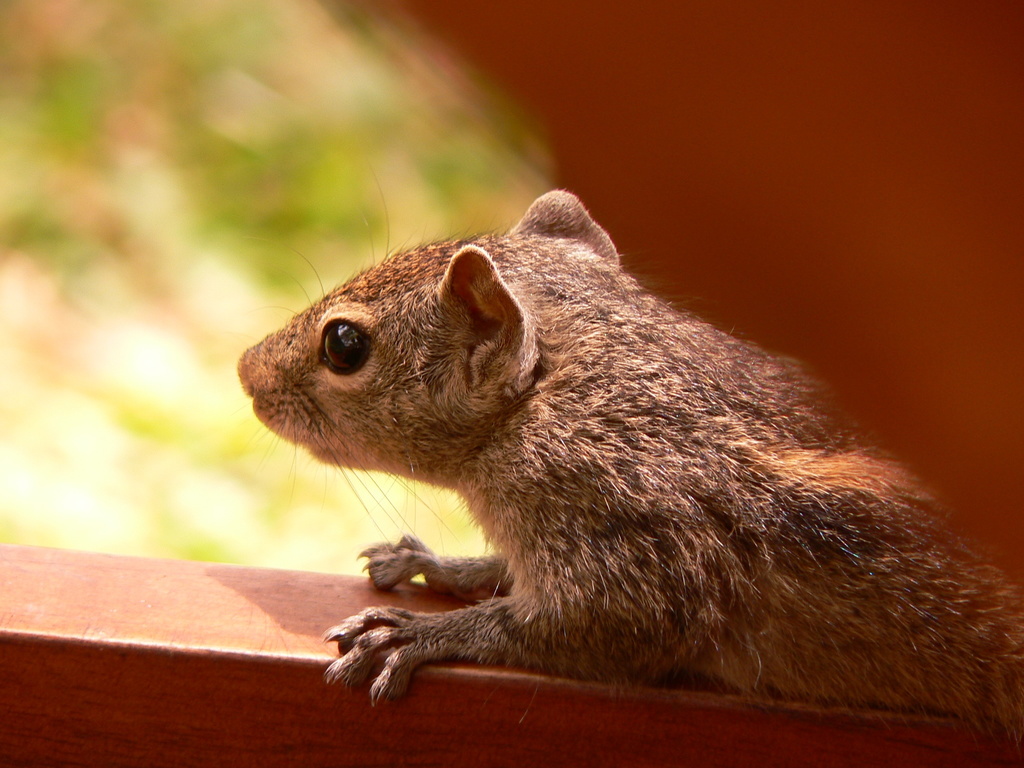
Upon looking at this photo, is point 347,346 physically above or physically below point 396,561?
above

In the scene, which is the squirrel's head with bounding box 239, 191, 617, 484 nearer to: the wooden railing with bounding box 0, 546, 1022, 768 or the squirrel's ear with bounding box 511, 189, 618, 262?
the squirrel's ear with bounding box 511, 189, 618, 262

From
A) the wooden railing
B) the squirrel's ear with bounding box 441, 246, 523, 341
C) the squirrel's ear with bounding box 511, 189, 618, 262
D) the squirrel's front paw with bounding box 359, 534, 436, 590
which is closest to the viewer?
the wooden railing

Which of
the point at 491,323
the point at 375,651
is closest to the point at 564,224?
the point at 491,323

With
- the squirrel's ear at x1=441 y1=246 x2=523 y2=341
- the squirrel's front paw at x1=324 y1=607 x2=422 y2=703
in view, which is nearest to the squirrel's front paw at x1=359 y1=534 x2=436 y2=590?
the squirrel's front paw at x1=324 y1=607 x2=422 y2=703

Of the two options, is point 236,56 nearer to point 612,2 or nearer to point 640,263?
point 640,263

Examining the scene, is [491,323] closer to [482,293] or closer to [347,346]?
[482,293]

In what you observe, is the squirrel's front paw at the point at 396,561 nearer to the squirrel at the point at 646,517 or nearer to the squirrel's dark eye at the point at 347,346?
the squirrel at the point at 646,517
